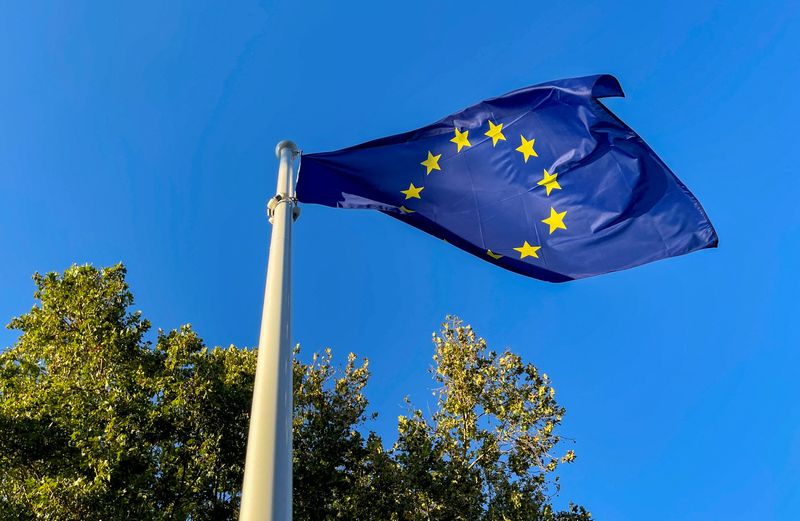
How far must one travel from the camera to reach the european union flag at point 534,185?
362 inches

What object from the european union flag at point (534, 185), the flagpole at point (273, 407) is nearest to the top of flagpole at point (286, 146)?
the european union flag at point (534, 185)

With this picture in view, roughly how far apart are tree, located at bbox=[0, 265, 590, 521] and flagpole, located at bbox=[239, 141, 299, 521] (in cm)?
1079

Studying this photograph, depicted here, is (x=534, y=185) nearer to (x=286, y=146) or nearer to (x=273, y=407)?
(x=286, y=146)

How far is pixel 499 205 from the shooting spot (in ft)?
33.3

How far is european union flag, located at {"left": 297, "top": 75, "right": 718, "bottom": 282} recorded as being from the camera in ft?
30.2

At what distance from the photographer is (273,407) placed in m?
4.08

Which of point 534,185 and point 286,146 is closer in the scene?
point 286,146

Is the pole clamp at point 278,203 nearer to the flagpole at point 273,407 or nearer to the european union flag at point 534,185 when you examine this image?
the flagpole at point 273,407

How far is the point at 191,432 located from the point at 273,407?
1446 cm

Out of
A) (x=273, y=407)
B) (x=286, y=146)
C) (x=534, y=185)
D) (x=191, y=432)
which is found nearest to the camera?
(x=273, y=407)

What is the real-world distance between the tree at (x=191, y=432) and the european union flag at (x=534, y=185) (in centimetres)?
979

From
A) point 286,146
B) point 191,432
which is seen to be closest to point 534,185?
point 286,146

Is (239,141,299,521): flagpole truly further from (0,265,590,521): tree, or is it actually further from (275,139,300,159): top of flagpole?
(0,265,590,521): tree

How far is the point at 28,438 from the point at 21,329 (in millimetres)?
6534
